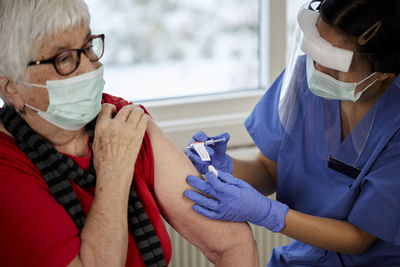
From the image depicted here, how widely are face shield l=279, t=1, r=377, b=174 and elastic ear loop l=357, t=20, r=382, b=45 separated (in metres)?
0.04

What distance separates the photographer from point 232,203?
53.2 inches

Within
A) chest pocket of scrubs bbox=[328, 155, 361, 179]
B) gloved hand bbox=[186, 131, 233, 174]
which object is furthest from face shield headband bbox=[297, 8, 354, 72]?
gloved hand bbox=[186, 131, 233, 174]

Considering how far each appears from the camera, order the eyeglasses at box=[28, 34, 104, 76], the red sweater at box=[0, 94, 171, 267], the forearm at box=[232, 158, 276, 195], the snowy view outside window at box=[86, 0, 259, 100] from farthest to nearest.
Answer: the snowy view outside window at box=[86, 0, 259, 100] < the forearm at box=[232, 158, 276, 195] < the eyeglasses at box=[28, 34, 104, 76] < the red sweater at box=[0, 94, 171, 267]

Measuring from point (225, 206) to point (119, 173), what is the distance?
338mm

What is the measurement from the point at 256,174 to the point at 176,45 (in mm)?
878

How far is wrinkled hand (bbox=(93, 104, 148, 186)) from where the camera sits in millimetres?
1223

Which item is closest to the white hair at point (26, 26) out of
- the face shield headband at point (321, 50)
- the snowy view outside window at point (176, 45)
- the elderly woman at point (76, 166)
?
the elderly woman at point (76, 166)

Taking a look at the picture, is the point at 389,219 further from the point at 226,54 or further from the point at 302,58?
the point at 226,54

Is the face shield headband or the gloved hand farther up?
the face shield headband

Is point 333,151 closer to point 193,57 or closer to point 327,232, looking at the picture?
point 327,232

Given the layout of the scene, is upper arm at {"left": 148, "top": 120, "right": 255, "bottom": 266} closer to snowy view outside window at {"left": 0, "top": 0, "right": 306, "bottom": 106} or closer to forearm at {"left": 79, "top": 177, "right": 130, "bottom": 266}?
forearm at {"left": 79, "top": 177, "right": 130, "bottom": 266}

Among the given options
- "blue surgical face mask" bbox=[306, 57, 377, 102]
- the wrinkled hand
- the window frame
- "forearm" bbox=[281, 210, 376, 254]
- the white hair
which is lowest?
"forearm" bbox=[281, 210, 376, 254]

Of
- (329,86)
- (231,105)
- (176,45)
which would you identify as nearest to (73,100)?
(329,86)

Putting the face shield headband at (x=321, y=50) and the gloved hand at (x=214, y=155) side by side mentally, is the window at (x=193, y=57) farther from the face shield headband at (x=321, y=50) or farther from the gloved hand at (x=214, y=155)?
the face shield headband at (x=321, y=50)
